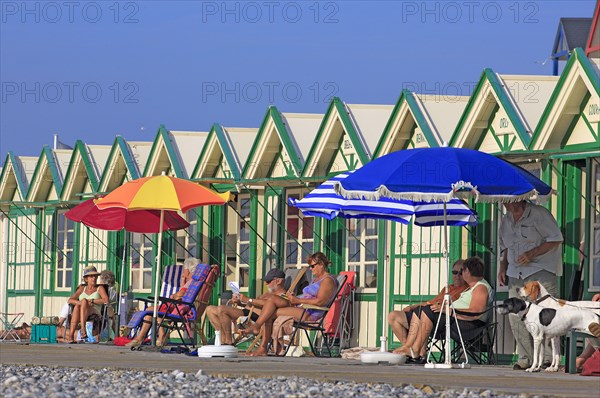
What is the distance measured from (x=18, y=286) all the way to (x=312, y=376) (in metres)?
15.6

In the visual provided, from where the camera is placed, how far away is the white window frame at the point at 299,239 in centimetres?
1881

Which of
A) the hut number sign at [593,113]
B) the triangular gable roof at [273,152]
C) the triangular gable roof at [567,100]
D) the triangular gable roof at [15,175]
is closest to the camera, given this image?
the triangular gable roof at [567,100]

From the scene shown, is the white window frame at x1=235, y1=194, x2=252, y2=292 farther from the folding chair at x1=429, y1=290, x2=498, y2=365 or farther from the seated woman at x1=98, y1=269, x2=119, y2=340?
the folding chair at x1=429, y1=290, x2=498, y2=365

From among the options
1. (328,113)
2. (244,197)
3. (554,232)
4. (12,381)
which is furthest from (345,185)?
(244,197)

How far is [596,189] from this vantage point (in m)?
14.0

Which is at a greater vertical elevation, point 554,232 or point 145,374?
point 554,232

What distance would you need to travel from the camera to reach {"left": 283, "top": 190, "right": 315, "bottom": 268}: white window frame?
61.7 feet

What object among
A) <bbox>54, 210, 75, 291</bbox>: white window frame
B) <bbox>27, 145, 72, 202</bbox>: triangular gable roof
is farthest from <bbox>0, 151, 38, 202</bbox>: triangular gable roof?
<bbox>54, 210, 75, 291</bbox>: white window frame

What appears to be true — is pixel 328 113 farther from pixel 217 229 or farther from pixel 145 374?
pixel 145 374

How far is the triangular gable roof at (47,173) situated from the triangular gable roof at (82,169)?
45 cm

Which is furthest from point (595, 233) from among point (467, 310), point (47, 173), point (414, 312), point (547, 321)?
point (47, 173)

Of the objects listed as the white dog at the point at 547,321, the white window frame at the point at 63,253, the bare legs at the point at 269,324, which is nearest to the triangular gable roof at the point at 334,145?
the bare legs at the point at 269,324

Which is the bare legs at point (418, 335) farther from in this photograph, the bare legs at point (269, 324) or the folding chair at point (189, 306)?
the folding chair at point (189, 306)

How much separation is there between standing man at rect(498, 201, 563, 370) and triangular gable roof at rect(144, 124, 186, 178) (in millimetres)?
8333
